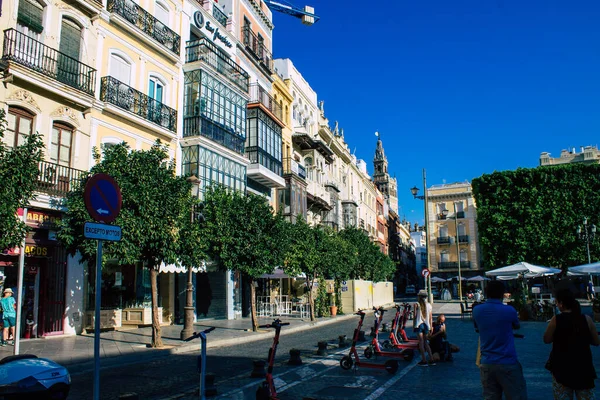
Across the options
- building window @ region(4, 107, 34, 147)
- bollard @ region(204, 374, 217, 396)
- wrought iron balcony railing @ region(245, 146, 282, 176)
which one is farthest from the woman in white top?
wrought iron balcony railing @ region(245, 146, 282, 176)

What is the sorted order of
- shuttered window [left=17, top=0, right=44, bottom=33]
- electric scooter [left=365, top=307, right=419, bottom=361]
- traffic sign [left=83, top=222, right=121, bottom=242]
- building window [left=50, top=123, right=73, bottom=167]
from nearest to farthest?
traffic sign [left=83, top=222, right=121, bottom=242] < electric scooter [left=365, top=307, right=419, bottom=361] < shuttered window [left=17, top=0, right=44, bottom=33] < building window [left=50, top=123, right=73, bottom=167]

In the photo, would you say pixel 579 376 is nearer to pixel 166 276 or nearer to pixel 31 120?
pixel 31 120

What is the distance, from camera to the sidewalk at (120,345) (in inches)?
488

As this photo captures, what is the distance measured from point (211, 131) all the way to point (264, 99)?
9043 millimetres

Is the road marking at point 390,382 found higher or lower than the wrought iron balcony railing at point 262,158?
lower

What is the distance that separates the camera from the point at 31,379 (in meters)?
5.20

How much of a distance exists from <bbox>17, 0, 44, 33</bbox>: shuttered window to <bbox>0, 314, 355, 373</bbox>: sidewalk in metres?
10.1

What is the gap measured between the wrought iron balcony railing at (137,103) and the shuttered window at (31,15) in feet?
9.81

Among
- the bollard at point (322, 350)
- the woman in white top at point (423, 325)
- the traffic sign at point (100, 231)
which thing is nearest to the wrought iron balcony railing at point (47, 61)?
the traffic sign at point (100, 231)

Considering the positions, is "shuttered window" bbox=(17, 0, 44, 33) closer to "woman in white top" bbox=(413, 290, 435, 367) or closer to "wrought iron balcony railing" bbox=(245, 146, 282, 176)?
"wrought iron balcony railing" bbox=(245, 146, 282, 176)

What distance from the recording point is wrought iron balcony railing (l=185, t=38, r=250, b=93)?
24750 millimetres

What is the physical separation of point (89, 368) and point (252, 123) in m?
20.0

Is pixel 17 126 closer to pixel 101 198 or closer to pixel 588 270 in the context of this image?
pixel 101 198

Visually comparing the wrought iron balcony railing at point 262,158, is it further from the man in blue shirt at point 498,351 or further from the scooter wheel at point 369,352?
the man in blue shirt at point 498,351
